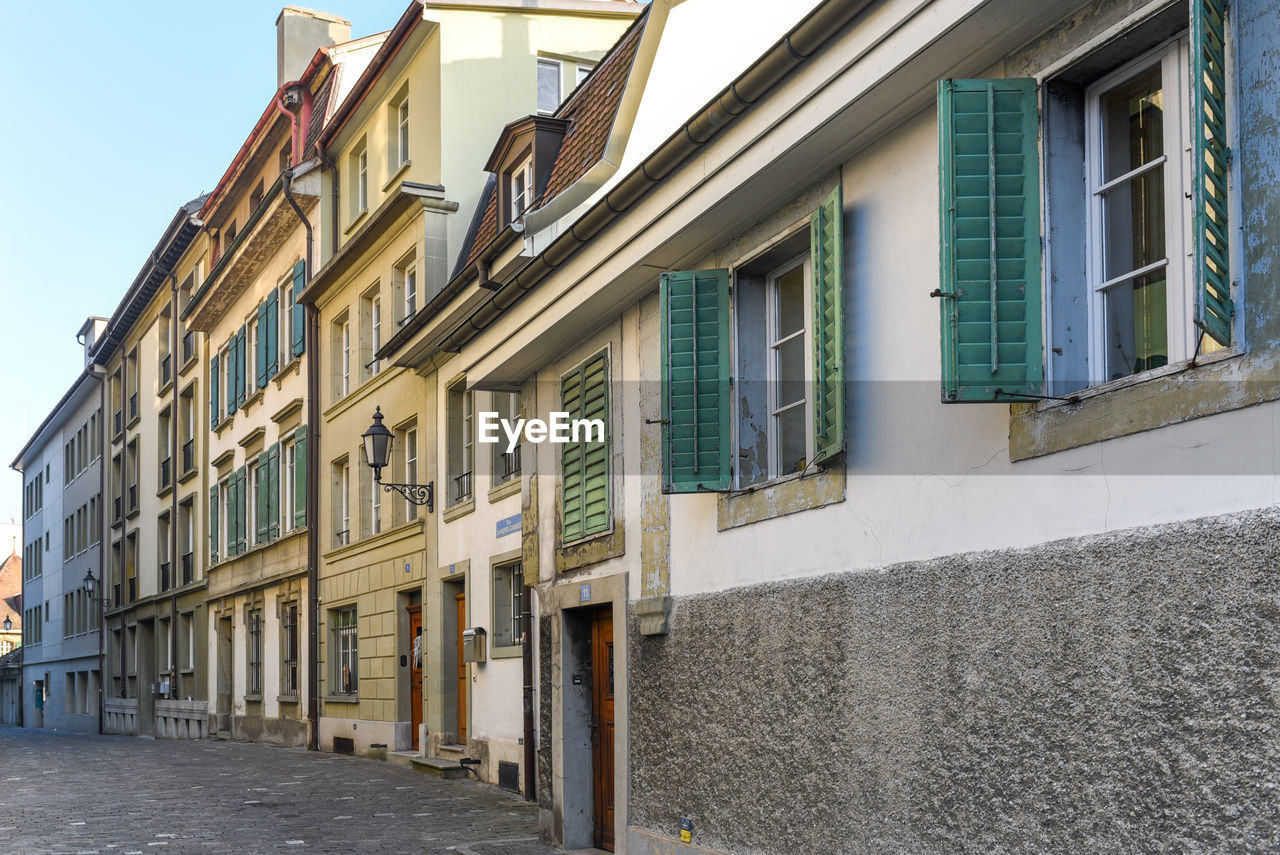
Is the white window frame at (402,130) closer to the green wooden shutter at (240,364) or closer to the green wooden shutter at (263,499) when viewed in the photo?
the green wooden shutter at (263,499)

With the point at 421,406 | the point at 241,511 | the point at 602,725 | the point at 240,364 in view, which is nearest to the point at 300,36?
the point at 240,364

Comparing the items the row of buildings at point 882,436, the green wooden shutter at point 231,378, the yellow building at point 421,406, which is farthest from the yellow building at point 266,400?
the row of buildings at point 882,436

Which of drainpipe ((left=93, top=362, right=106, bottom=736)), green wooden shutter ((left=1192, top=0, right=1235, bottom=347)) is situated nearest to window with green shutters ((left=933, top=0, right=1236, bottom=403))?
green wooden shutter ((left=1192, top=0, right=1235, bottom=347))

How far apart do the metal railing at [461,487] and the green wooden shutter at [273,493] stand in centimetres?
948

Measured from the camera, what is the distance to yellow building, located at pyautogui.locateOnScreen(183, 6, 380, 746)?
25906 mm

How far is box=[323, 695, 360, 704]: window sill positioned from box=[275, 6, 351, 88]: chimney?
13.7 meters

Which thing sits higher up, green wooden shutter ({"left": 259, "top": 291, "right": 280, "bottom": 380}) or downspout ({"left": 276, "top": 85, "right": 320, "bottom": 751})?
green wooden shutter ({"left": 259, "top": 291, "right": 280, "bottom": 380})

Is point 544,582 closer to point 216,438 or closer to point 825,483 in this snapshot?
point 825,483

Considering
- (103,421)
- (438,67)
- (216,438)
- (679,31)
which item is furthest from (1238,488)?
(103,421)

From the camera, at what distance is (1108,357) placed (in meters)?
6.08

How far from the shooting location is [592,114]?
15.0m

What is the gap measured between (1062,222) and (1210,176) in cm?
112

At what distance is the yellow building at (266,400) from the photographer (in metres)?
25.9

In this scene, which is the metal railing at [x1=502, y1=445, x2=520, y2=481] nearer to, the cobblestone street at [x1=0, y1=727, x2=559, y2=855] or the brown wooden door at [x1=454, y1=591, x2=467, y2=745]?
the brown wooden door at [x1=454, y1=591, x2=467, y2=745]
